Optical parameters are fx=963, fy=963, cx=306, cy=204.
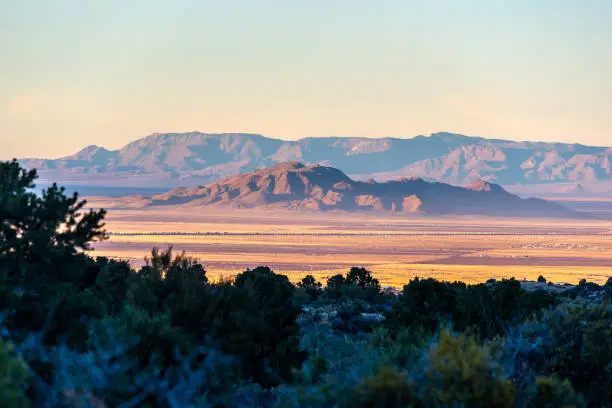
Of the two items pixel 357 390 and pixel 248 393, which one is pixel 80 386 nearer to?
pixel 357 390

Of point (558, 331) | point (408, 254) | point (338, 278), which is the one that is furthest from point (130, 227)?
point (558, 331)

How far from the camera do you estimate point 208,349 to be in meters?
18.9

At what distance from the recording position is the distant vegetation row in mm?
13125

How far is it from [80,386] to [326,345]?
50.6 ft

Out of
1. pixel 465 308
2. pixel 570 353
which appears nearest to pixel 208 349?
pixel 570 353

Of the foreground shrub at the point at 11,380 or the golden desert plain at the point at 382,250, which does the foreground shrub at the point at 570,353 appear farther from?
the golden desert plain at the point at 382,250

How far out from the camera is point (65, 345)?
54.0 feet

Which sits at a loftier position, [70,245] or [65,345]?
[70,245]

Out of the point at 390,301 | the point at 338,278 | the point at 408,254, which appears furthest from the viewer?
the point at 408,254

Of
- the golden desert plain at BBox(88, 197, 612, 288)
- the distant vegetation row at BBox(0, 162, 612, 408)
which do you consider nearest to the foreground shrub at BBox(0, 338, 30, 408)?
the distant vegetation row at BBox(0, 162, 612, 408)

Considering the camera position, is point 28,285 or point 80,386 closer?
point 80,386

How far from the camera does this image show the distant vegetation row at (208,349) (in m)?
13.1

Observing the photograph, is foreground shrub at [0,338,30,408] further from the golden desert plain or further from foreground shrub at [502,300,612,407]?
the golden desert plain

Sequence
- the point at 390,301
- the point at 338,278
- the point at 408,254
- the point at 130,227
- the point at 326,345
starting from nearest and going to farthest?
the point at 326,345, the point at 390,301, the point at 338,278, the point at 408,254, the point at 130,227
